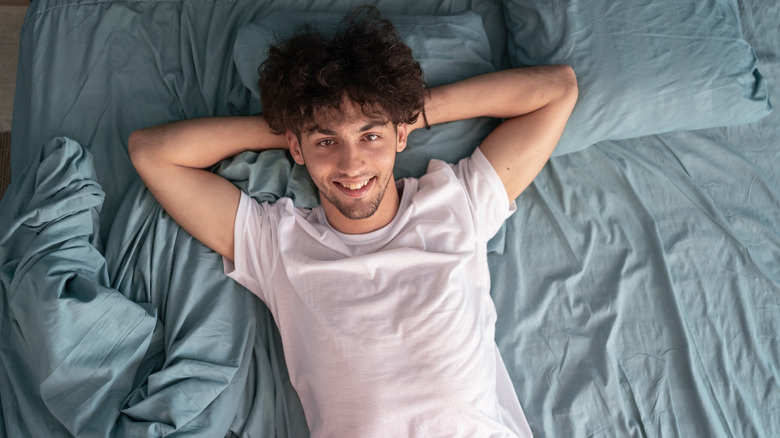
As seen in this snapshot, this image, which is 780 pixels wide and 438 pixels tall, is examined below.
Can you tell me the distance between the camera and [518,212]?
1616mm

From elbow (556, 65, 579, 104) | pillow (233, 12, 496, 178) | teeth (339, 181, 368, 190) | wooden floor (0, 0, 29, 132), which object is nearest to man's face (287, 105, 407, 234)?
teeth (339, 181, 368, 190)

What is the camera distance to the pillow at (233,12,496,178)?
1497 mm

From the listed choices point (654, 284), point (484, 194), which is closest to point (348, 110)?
point (484, 194)

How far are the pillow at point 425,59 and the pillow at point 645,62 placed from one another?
0.22m

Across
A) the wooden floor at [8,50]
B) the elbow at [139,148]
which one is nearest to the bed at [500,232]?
the elbow at [139,148]

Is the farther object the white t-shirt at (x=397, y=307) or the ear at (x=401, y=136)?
the ear at (x=401, y=136)

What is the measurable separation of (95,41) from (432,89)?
3.14 feet

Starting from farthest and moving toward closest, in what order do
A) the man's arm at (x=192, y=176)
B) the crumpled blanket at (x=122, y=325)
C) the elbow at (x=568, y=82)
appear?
the elbow at (x=568, y=82), the man's arm at (x=192, y=176), the crumpled blanket at (x=122, y=325)

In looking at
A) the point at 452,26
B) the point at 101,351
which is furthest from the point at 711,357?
the point at 101,351

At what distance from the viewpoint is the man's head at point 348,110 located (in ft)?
4.16

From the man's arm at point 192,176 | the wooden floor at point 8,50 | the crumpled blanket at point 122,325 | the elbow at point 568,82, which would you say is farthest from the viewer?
the wooden floor at point 8,50

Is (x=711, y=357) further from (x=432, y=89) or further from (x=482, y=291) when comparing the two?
(x=432, y=89)

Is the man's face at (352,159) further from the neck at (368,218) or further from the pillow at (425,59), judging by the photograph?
the pillow at (425,59)

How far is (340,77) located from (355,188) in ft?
0.86
